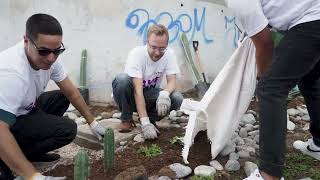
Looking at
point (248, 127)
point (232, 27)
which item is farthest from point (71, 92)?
point (232, 27)

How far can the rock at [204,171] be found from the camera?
2836 mm

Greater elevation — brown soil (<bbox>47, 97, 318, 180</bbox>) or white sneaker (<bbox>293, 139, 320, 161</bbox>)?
white sneaker (<bbox>293, 139, 320, 161</bbox>)

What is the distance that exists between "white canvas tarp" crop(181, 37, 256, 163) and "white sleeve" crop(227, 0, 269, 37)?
0.63 m

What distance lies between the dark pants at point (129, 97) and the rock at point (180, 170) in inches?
38.3

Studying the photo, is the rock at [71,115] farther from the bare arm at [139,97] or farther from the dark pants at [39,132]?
the dark pants at [39,132]

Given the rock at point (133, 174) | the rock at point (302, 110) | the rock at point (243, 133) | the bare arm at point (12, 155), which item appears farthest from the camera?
the rock at point (302, 110)

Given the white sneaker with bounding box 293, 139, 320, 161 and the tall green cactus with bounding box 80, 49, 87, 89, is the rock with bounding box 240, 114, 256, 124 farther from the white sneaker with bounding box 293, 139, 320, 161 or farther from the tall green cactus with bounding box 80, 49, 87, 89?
the tall green cactus with bounding box 80, 49, 87, 89

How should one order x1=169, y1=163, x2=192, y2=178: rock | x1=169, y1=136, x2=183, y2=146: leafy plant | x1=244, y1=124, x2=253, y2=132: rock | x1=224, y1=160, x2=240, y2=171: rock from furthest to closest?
1. x1=244, y1=124, x2=253, y2=132: rock
2. x1=169, y1=136, x2=183, y2=146: leafy plant
3. x1=224, y1=160, x2=240, y2=171: rock
4. x1=169, y1=163, x2=192, y2=178: rock

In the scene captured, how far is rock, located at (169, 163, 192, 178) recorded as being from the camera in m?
2.83

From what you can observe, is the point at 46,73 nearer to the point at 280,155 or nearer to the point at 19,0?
the point at 280,155

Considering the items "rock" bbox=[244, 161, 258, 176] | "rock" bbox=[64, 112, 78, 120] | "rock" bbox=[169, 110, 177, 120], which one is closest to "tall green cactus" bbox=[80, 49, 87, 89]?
"rock" bbox=[64, 112, 78, 120]

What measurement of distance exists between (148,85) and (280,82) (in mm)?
1786

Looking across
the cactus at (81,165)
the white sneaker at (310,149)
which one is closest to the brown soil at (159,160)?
the white sneaker at (310,149)

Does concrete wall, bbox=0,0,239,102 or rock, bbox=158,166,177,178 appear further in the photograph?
concrete wall, bbox=0,0,239,102
